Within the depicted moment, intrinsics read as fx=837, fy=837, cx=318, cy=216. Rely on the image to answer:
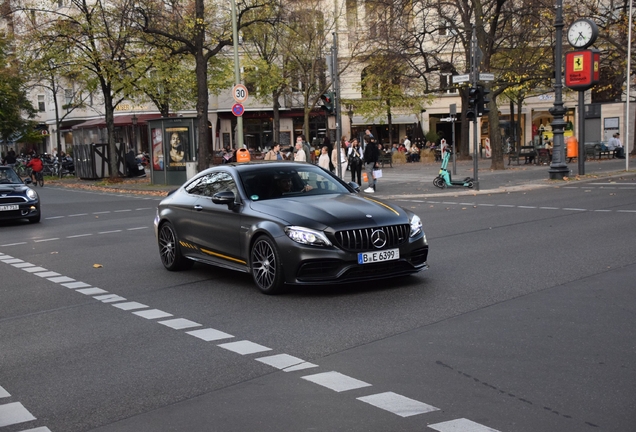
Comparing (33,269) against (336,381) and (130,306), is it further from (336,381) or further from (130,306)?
(336,381)

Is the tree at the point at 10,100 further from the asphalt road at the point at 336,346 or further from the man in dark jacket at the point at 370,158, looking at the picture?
the asphalt road at the point at 336,346

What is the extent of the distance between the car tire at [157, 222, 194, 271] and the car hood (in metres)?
2.07

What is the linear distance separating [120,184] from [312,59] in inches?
770

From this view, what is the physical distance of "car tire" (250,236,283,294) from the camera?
30.2ft

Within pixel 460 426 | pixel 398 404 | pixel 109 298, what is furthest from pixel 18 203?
pixel 460 426

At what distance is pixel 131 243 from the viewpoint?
15625 mm

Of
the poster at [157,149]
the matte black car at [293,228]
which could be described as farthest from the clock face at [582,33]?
the matte black car at [293,228]

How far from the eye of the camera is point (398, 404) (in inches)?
206

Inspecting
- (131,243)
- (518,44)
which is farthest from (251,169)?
(518,44)

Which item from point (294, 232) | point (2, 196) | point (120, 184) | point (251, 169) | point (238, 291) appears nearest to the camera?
point (294, 232)

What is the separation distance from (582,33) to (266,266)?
21926mm

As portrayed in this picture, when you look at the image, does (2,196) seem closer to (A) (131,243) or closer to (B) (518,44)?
(A) (131,243)

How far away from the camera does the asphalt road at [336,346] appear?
5.15m

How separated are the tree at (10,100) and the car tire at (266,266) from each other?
152ft
